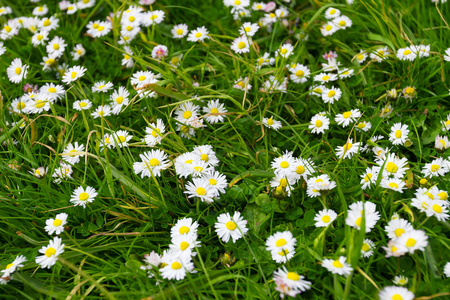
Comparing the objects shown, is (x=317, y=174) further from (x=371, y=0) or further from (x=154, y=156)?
(x=371, y=0)

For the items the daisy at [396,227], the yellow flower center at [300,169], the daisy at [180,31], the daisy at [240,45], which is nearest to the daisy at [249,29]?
the daisy at [240,45]

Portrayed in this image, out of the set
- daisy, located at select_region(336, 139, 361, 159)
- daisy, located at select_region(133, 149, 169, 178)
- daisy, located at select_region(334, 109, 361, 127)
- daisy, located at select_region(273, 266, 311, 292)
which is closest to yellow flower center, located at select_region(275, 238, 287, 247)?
daisy, located at select_region(273, 266, 311, 292)

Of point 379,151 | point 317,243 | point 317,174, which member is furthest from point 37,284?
point 379,151

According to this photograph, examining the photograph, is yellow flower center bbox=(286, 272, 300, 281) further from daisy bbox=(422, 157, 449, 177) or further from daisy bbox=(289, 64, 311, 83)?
daisy bbox=(289, 64, 311, 83)

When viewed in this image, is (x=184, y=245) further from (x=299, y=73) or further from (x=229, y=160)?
(x=299, y=73)

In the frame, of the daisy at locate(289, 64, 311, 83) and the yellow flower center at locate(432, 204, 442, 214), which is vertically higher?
the daisy at locate(289, 64, 311, 83)
